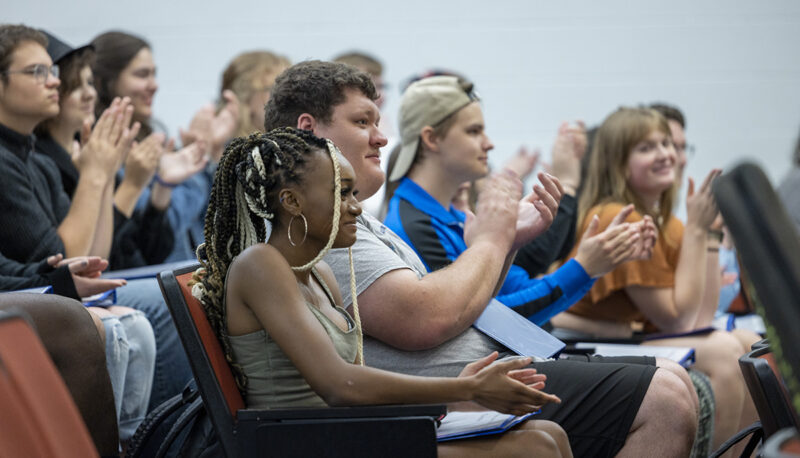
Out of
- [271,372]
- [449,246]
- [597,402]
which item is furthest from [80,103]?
[597,402]

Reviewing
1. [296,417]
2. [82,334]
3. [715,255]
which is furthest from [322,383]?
[715,255]

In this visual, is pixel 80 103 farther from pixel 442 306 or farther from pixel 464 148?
pixel 442 306

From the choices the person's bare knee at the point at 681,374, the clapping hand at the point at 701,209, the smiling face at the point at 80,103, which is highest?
the smiling face at the point at 80,103

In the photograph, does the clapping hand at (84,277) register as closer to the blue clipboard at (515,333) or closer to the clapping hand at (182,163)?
the blue clipboard at (515,333)

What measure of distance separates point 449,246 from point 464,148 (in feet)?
1.30

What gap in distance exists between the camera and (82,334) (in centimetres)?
201

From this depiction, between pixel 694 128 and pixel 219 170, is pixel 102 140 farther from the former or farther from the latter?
pixel 694 128

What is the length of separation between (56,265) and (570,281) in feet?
4.69

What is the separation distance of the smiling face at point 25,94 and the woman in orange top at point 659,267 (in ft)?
5.97

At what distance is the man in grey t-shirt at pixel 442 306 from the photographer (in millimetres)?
2064

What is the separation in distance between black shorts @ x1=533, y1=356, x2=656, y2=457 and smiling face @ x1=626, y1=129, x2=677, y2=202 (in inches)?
65.6

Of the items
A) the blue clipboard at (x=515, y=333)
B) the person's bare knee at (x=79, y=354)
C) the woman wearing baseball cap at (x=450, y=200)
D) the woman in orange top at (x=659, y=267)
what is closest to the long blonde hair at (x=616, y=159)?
the woman in orange top at (x=659, y=267)

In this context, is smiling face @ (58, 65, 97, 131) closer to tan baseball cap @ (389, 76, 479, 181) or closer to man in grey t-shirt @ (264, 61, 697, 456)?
tan baseball cap @ (389, 76, 479, 181)

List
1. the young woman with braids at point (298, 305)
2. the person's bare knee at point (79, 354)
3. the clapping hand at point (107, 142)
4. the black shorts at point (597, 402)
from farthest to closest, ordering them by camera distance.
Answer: the clapping hand at point (107, 142) < the black shorts at point (597, 402) < the person's bare knee at point (79, 354) < the young woman with braids at point (298, 305)
